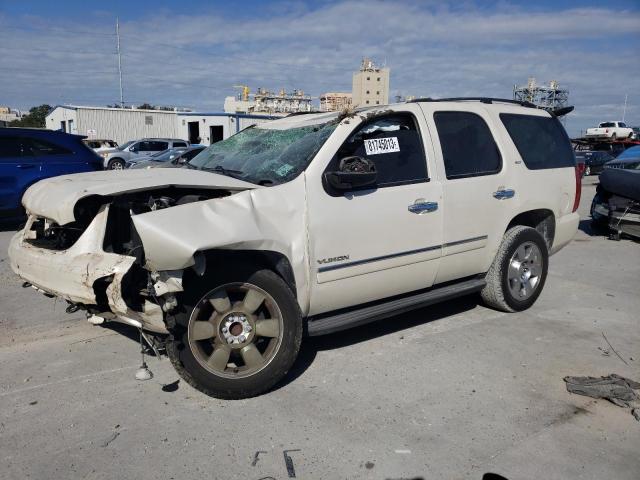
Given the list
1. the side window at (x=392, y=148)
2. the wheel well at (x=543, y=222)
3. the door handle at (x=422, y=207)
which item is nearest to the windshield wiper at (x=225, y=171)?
the side window at (x=392, y=148)

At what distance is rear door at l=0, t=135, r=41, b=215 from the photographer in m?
9.39

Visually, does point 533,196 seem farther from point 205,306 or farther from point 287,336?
point 205,306

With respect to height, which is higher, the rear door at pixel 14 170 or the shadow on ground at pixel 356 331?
the rear door at pixel 14 170

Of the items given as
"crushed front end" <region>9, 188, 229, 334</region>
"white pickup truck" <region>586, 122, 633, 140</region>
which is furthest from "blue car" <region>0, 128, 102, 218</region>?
"white pickup truck" <region>586, 122, 633, 140</region>

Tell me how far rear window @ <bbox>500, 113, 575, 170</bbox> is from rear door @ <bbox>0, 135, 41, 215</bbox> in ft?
27.4

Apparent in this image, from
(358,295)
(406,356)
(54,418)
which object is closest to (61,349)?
(54,418)

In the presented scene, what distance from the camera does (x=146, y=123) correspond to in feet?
141

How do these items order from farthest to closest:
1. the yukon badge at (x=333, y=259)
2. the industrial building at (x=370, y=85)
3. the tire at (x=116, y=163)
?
the tire at (x=116, y=163), the industrial building at (x=370, y=85), the yukon badge at (x=333, y=259)

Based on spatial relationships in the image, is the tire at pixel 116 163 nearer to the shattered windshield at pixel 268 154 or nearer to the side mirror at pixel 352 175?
the shattered windshield at pixel 268 154

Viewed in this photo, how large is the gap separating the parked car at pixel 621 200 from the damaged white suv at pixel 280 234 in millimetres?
4923

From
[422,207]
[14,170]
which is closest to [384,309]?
[422,207]

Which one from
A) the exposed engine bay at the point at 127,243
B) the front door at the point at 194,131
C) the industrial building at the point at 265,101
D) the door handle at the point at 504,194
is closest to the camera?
the exposed engine bay at the point at 127,243

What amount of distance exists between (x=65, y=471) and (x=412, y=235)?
2734 mm

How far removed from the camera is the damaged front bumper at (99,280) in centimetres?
314
